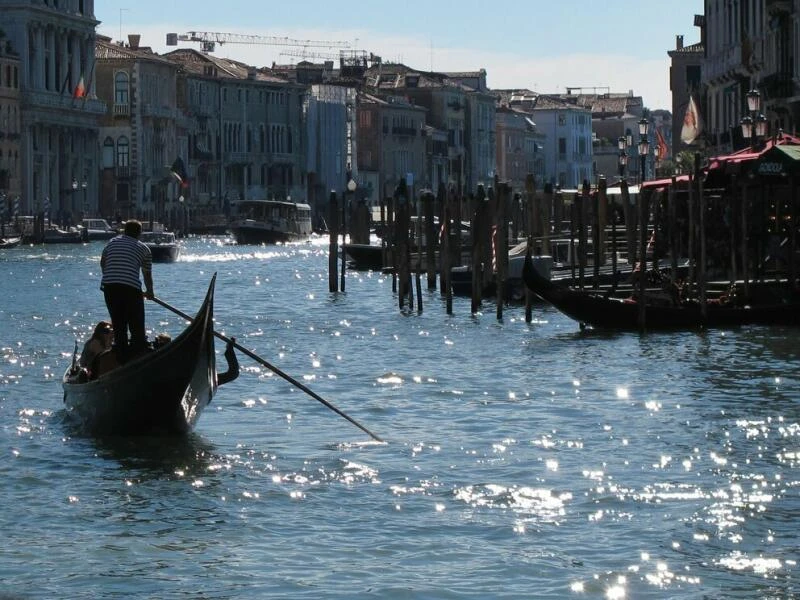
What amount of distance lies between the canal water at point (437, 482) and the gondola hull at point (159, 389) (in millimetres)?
132

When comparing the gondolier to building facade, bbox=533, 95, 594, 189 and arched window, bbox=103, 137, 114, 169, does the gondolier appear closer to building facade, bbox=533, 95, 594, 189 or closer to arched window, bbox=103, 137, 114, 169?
arched window, bbox=103, 137, 114, 169

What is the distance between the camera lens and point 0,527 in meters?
10.4

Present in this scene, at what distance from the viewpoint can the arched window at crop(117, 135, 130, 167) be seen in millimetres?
83625

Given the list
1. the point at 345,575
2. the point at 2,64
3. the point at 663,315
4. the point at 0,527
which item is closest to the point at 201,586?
the point at 345,575

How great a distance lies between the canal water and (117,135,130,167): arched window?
63.6m

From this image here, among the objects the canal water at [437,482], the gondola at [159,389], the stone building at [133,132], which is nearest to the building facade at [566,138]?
the stone building at [133,132]

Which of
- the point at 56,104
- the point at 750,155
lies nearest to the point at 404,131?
the point at 56,104

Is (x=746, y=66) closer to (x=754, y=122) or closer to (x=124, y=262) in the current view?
(x=754, y=122)

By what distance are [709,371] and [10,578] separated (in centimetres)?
975

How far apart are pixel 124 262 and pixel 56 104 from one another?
6258 centimetres

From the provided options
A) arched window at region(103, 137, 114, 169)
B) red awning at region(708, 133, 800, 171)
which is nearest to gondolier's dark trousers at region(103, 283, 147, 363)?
red awning at region(708, 133, 800, 171)

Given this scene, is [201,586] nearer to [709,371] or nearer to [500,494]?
[500,494]

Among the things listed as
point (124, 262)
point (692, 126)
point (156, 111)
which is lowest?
point (124, 262)

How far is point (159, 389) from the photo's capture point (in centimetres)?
1281
